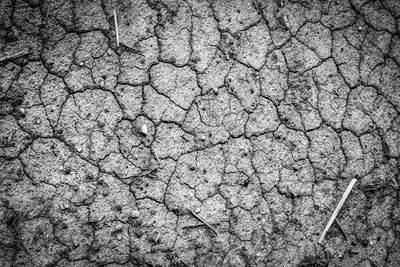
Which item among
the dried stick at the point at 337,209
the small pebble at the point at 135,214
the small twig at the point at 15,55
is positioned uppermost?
the dried stick at the point at 337,209

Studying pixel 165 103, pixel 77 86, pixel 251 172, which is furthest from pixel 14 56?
pixel 251 172

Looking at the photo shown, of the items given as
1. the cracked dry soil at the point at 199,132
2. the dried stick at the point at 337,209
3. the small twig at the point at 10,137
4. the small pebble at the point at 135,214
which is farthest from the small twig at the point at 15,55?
the dried stick at the point at 337,209

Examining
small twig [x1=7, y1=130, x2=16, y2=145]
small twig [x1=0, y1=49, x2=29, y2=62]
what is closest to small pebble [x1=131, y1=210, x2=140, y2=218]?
small twig [x1=7, y1=130, x2=16, y2=145]

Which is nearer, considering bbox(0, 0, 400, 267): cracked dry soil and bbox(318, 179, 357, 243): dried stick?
bbox(0, 0, 400, 267): cracked dry soil

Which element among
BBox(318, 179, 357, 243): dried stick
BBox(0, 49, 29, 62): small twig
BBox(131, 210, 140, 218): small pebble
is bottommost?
BBox(131, 210, 140, 218): small pebble

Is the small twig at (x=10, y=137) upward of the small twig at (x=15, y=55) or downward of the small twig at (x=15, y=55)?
downward

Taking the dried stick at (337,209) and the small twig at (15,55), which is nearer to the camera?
the small twig at (15,55)

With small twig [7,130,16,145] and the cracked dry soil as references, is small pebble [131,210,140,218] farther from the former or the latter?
small twig [7,130,16,145]

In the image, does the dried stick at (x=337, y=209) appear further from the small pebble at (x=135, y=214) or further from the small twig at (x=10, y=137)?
the small twig at (x=10, y=137)
